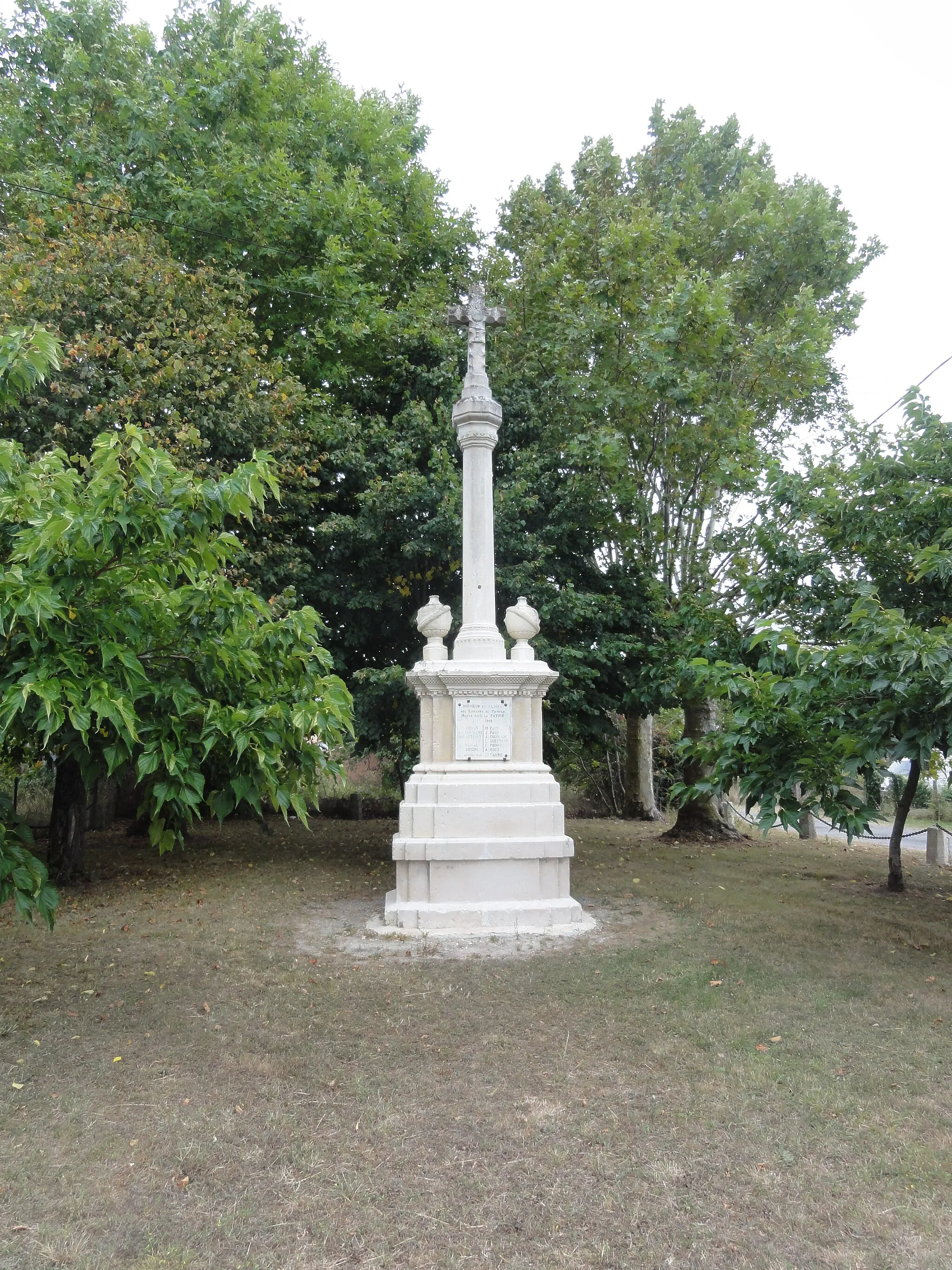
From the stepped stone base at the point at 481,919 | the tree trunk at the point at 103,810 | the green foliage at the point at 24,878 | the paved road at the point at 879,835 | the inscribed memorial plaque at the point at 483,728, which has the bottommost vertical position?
the paved road at the point at 879,835

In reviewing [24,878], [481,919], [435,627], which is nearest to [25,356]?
[24,878]

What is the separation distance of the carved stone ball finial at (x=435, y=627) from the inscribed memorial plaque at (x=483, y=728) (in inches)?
22.2

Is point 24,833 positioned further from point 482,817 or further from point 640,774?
point 640,774

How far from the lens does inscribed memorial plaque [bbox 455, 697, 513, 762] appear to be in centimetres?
871

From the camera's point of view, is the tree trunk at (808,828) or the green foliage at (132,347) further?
the tree trunk at (808,828)

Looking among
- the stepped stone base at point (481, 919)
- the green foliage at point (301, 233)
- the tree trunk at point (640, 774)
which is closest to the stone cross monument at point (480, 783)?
the stepped stone base at point (481, 919)

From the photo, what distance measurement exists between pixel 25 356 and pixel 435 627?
553cm

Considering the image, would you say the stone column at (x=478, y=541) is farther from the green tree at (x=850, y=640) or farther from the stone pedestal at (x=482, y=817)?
the green tree at (x=850, y=640)

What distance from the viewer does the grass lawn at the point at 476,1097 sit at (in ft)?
10.6

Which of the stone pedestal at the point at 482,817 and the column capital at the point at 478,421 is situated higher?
the column capital at the point at 478,421

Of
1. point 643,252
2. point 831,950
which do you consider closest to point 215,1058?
point 831,950

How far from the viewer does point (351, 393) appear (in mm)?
14805

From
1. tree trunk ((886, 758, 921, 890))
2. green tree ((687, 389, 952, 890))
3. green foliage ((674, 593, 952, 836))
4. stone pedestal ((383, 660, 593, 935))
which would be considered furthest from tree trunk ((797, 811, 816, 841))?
green foliage ((674, 593, 952, 836))

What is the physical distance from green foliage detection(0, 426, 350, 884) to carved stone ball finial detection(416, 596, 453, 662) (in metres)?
4.52
